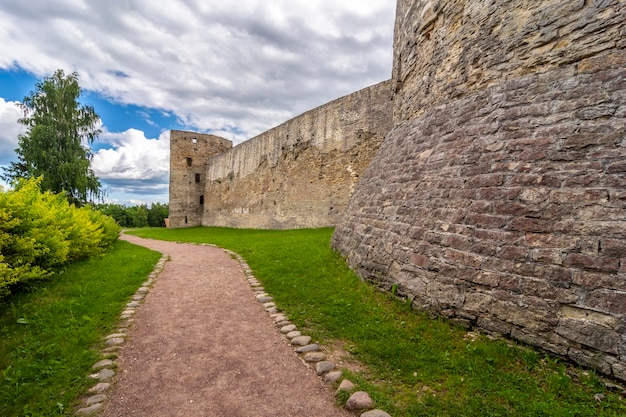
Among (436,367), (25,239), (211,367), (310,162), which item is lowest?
(211,367)

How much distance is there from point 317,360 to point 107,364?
6.94ft

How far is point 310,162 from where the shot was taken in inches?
602

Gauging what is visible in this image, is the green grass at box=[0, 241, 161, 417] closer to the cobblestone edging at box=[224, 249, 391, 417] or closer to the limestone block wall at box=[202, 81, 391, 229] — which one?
the cobblestone edging at box=[224, 249, 391, 417]

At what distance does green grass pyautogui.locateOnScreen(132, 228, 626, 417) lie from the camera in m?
2.40

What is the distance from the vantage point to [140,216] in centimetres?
5591

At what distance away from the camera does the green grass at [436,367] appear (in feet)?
7.88

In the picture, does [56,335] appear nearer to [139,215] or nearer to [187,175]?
[187,175]

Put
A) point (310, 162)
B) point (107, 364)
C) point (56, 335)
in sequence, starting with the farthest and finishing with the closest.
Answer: point (310, 162)
point (56, 335)
point (107, 364)

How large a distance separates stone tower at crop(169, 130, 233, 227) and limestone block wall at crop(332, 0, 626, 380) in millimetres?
25830

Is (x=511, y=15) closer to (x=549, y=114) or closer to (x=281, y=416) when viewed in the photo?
(x=549, y=114)

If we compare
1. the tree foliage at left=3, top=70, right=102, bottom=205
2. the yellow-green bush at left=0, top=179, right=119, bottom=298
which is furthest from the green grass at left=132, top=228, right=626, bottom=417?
the tree foliage at left=3, top=70, right=102, bottom=205

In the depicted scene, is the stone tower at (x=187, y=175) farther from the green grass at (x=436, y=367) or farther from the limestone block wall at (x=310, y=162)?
the green grass at (x=436, y=367)

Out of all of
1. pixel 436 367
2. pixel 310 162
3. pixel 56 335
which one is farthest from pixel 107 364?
pixel 310 162

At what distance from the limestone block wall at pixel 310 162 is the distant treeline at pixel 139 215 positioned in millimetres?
39421
